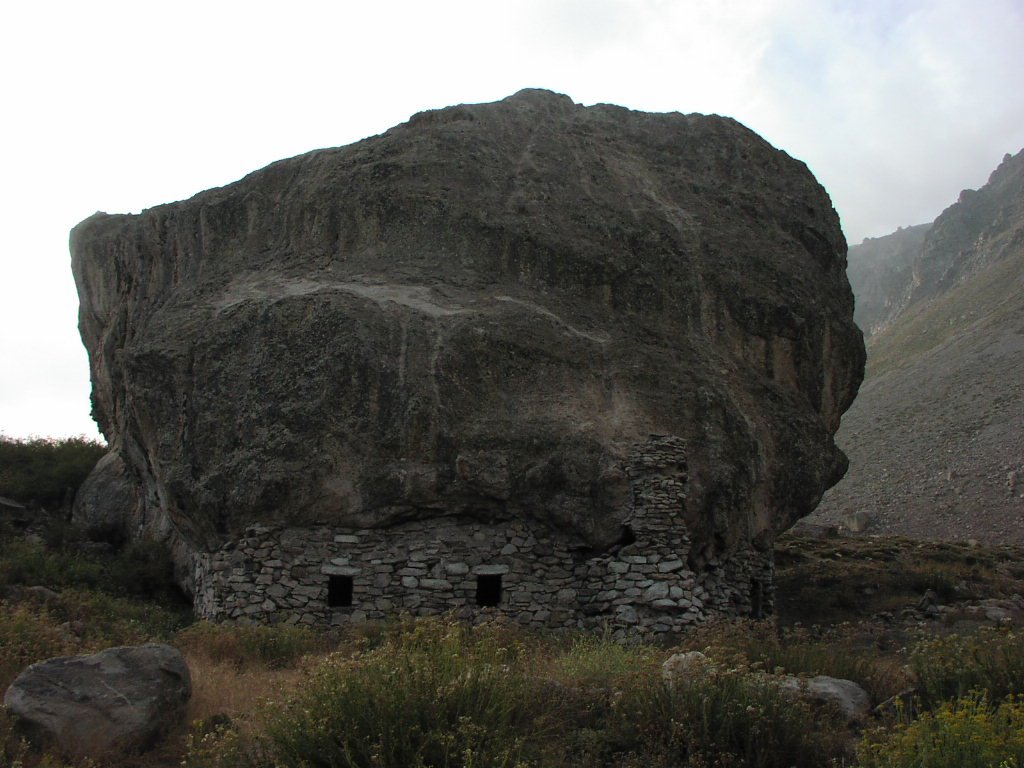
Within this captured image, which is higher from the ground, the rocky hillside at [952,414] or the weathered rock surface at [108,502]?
the rocky hillside at [952,414]

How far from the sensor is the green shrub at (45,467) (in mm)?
20328

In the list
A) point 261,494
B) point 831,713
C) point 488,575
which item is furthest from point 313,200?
point 831,713

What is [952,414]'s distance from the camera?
46219 mm

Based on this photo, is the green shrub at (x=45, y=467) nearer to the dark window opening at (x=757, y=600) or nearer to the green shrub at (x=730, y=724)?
the dark window opening at (x=757, y=600)

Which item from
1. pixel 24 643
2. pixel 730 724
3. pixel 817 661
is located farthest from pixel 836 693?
pixel 24 643

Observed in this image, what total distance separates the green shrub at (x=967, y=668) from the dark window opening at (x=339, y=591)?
24.3 ft

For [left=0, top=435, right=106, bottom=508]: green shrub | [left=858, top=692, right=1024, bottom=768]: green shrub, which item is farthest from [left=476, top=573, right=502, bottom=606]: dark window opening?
[left=0, top=435, right=106, bottom=508]: green shrub

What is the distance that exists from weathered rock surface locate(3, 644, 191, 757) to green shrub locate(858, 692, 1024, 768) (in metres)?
5.07

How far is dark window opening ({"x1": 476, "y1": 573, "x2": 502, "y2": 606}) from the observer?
45.6ft

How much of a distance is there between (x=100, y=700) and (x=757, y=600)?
10770 mm

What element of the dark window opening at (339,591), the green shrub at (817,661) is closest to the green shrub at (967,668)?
the green shrub at (817,661)

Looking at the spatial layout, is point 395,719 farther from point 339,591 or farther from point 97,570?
point 97,570

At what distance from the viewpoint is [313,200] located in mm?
16344

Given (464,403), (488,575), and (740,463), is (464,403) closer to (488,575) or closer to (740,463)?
(488,575)
